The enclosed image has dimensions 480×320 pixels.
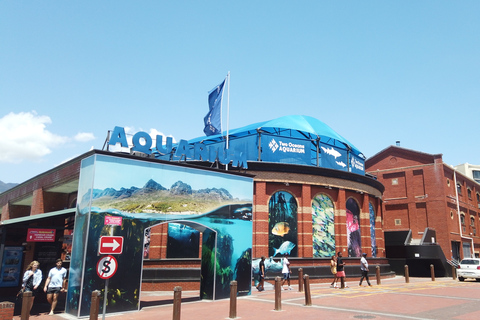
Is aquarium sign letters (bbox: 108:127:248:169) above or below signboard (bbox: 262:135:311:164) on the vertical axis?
below

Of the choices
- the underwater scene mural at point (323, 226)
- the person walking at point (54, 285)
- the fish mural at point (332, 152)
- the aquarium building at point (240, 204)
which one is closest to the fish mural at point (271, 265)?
the aquarium building at point (240, 204)

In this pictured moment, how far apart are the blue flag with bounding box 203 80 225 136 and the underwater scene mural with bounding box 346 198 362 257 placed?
38.4ft

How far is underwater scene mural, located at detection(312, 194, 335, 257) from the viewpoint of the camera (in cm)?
2586

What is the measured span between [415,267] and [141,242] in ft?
94.1

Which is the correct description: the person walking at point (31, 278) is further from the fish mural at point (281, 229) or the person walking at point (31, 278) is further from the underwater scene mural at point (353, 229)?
the underwater scene mural at point (353, 229)

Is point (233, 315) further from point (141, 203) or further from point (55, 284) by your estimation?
point (55, 284)

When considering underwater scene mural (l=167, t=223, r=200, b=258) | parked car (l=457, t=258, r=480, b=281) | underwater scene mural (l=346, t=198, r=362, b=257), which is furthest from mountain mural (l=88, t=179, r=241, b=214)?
parked car (l=457, t=258, r=480, b=281)

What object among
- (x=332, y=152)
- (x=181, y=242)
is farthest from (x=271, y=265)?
(x=332, y=152)

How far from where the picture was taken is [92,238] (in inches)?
521

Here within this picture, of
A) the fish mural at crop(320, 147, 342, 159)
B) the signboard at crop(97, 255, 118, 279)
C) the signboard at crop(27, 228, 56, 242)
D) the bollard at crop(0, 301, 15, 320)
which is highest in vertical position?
the fish mural at crop(320, 147, 342, 159)

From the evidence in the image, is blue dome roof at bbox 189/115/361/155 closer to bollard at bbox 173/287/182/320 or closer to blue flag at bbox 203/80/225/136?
blue flag at bbox 203/80/225/136

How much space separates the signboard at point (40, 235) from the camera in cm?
1579

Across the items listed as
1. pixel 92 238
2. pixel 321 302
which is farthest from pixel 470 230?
pixel 92 238

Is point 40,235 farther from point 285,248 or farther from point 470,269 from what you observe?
point 470,269
